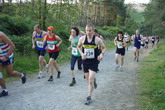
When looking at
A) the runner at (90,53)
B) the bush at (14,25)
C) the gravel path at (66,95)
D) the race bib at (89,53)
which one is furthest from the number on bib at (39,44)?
the bush at (14,25)

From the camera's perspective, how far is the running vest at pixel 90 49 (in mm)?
5801

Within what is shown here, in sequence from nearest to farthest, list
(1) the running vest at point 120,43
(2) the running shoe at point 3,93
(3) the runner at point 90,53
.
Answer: (3) the runner at point 90,53 → (2) the running shoe at point 3,93 → (1) the running vest at point 120,43

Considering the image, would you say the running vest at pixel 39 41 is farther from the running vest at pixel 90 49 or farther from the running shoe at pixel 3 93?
the running vest at pixel 90 49

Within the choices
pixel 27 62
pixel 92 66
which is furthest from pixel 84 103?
pixel 27 62

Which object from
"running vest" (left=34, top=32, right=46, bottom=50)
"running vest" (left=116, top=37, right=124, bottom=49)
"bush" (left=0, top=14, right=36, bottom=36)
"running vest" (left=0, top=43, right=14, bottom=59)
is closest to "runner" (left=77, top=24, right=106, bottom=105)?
"running vest" (left=0, top=43, right=14, bottom=59)

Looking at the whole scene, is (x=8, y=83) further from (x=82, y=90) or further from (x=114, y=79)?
(x=114, y=79)

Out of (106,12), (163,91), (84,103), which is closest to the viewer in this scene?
(84,103)

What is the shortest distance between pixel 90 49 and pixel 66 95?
165 centimetres

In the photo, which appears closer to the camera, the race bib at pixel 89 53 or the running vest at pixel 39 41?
the race bib at pixel 89 53

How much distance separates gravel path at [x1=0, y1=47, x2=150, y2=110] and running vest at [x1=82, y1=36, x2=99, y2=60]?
1253mm

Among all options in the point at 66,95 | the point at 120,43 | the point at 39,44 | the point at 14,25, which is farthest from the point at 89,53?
the point at 14,25

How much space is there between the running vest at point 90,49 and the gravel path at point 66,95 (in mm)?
1253

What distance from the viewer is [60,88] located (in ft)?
23.7

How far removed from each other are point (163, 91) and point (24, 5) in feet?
40.3
